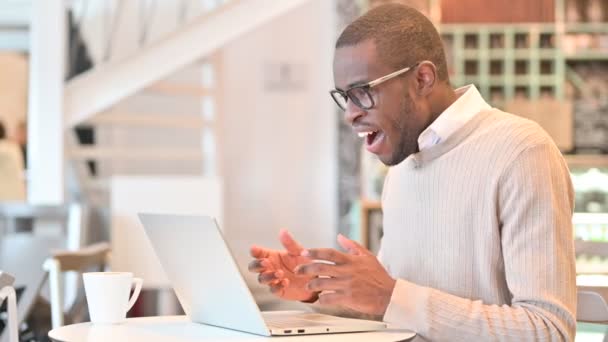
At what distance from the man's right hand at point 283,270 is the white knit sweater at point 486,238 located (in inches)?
7.4

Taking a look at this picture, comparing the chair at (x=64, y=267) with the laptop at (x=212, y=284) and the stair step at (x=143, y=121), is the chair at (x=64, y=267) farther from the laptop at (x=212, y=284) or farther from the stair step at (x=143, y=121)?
the stair step at (x=143, y=121)

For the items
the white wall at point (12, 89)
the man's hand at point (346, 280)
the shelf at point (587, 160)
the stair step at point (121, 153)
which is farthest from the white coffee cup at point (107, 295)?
the shelf at point (587, 160)

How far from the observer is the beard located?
1.70 metres

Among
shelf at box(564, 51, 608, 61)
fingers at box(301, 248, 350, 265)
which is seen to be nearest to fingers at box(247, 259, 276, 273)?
fingers at box(301, 248, 350, 265)

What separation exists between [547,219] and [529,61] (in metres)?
5.62

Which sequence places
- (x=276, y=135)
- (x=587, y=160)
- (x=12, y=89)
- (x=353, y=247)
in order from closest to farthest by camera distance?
(x=353, y=247)
(x=12, y=89)
(x=587, y=160)
(x=276, y=135)

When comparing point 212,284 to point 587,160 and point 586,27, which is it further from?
point 586,27

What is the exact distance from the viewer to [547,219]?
5.08ft

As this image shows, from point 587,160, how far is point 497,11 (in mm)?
1178

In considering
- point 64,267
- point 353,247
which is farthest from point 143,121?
point 353,247

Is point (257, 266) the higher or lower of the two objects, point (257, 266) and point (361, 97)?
the lower

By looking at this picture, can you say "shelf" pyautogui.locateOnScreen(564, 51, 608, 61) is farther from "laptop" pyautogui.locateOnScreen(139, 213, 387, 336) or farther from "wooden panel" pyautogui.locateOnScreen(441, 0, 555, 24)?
"laptop" pyautogui.locateOnScreen(139, 213, 387, 336)

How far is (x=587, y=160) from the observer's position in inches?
271

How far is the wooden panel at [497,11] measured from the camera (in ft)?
22.8
